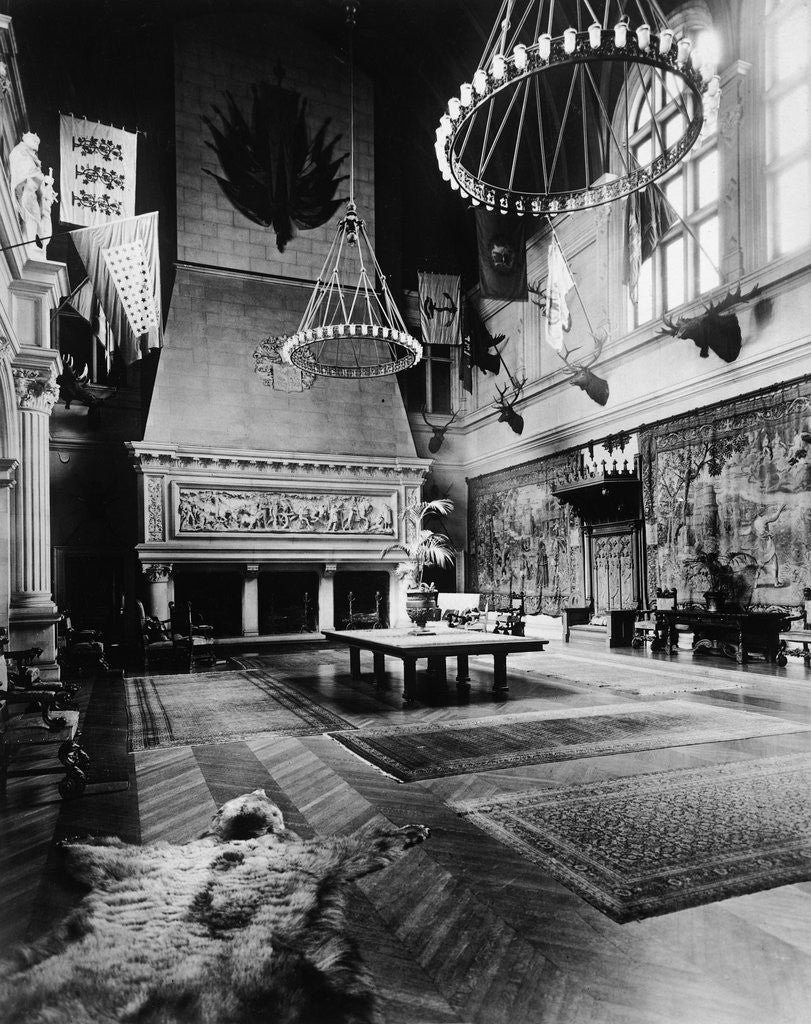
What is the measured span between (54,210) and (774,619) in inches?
572

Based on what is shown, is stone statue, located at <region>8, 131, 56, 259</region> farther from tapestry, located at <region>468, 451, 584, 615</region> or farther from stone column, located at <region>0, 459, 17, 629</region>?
tapestry, located at <region>468, 451, 584, 615</region>

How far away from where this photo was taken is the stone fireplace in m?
14.0

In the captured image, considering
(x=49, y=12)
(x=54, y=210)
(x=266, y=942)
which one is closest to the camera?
(x=266, y=942)

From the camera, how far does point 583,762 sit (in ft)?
15.8

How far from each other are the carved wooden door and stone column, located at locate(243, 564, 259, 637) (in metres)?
6.87

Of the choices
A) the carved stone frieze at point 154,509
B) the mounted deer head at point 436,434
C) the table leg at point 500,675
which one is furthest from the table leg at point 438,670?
the mounted deer head at point 436,434

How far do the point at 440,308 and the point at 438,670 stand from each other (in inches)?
400

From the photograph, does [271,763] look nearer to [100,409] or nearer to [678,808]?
[678,808]

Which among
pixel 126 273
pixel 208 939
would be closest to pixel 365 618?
pixel 126 273

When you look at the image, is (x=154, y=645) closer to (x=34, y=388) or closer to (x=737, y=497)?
(x=34, y=388)

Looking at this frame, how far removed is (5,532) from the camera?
7.89 m

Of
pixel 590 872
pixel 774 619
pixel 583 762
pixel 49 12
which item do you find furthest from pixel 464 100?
pixel 49 12

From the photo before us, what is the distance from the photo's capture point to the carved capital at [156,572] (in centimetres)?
1366

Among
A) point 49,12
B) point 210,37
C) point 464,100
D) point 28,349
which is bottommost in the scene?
point 28,349
